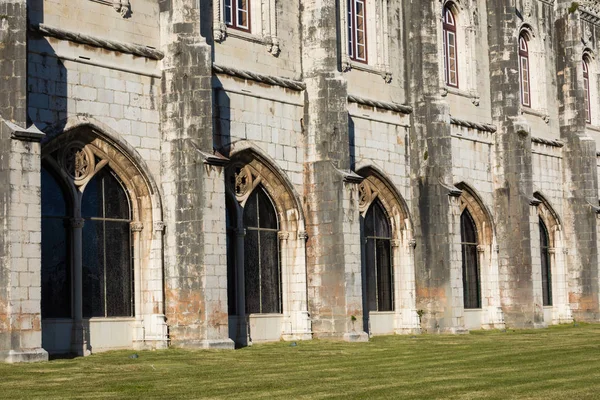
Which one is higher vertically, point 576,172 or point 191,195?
point 576,172

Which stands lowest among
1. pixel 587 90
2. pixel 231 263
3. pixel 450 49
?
pixel 231 263

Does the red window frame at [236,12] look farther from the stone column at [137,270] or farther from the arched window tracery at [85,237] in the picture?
the stone column at [137,270]

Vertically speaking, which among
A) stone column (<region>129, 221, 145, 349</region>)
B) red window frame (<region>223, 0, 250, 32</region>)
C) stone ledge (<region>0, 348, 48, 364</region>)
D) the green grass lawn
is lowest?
the green grass lawn

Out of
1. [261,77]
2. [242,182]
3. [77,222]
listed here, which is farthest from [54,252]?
[261,77]

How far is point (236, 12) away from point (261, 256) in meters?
5.74

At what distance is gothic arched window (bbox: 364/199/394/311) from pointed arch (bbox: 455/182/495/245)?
164 inches

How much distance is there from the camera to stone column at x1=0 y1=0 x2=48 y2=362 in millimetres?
18891

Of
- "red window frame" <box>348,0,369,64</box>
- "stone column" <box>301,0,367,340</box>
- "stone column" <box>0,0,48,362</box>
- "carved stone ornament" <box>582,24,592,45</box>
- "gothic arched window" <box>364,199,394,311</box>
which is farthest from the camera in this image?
"carved stone ornament" <box>582,24,592,45</box>

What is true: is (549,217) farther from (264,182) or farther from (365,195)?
(264,182)

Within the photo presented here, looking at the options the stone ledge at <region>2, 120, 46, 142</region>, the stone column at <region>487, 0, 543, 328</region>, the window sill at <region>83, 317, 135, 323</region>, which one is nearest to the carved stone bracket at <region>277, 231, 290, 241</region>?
the window sill at <region>83, 317, 135, 323</region>

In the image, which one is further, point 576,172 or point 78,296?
point 576,172

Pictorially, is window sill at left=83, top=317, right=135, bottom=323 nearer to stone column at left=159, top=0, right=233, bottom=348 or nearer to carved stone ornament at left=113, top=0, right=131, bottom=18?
stone column at left=159, top=0, right=233, bottom=348

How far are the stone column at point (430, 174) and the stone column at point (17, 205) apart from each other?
45.2 feet

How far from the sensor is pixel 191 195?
22.6 metres
